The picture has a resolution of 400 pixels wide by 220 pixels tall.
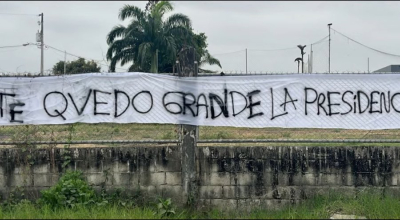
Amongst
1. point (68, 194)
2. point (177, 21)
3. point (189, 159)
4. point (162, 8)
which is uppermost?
point (162, 8)

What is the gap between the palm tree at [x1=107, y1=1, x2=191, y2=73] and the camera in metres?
27.4

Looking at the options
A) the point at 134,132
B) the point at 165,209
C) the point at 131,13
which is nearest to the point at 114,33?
the point at 131,13

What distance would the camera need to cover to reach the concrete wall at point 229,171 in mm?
5777

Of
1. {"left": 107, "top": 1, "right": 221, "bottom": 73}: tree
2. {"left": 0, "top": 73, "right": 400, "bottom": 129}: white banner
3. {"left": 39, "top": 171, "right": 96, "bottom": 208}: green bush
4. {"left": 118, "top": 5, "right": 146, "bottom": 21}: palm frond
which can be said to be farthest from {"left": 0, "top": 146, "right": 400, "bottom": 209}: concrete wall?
{"left": 118, "top": 5, "right": 146, "bottom": 21}: palm frond

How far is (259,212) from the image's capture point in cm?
561

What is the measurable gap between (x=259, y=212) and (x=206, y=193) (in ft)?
2.39

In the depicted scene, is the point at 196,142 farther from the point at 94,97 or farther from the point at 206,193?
the point at 94,97

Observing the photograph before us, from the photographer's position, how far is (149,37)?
1091 inches

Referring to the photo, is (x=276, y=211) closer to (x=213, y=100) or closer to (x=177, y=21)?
(x=213, y=100)

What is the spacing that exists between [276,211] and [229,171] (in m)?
0.79

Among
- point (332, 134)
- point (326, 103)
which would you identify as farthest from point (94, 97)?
point (332, 134)

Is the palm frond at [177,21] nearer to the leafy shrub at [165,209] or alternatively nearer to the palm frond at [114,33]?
the palm frond at [114,33]

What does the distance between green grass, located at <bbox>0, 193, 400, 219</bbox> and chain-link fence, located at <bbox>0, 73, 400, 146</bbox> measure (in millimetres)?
779

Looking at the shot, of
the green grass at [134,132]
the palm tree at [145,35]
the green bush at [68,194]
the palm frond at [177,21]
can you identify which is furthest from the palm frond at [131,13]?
the green bush at [68,194]
